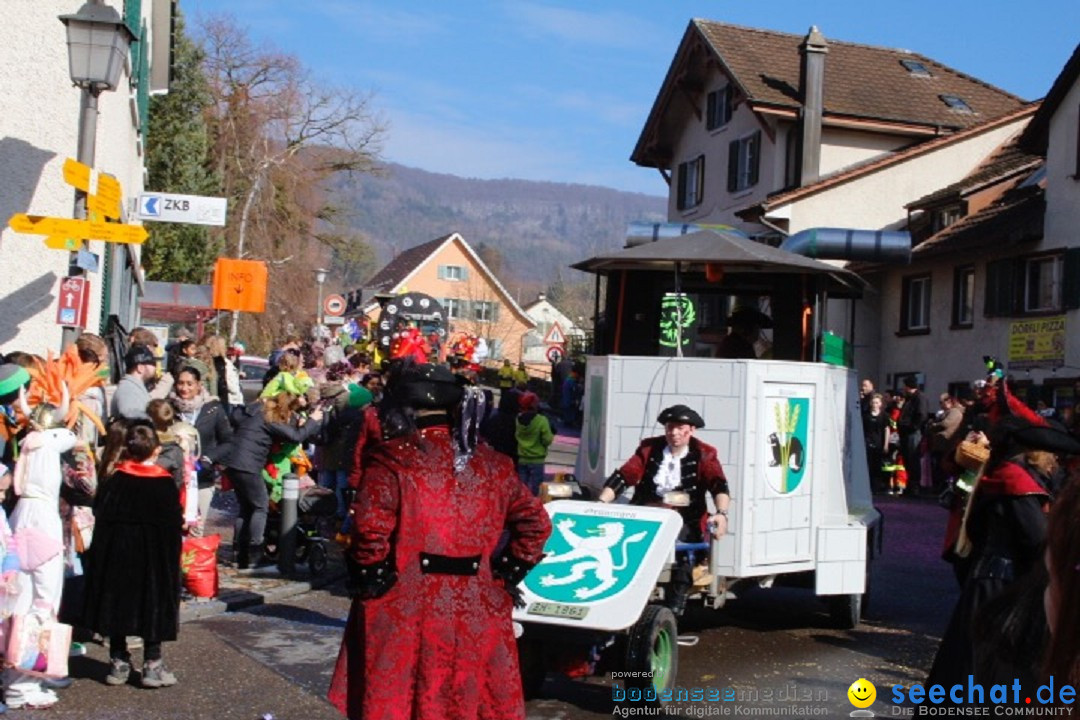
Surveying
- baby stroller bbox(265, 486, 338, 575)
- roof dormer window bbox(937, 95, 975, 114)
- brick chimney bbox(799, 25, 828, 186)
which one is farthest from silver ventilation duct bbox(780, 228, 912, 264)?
roof dormer window bbox(937, 95, 975, 114)

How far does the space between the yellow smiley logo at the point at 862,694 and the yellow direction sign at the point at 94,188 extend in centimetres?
643

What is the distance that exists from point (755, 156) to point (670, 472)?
30.1 m

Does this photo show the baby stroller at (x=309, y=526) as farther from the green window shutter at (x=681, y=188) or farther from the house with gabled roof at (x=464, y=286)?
the house with gabled roof at (x=464, y=286)

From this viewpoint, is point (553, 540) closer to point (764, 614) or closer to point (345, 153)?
point (764, 614)

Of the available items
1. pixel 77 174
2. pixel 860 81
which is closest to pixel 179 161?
pixel 860 81

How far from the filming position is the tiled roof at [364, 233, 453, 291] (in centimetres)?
9000

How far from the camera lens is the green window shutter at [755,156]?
38.4 metres

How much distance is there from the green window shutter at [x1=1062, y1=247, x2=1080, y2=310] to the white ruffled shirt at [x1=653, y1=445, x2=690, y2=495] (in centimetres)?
1874

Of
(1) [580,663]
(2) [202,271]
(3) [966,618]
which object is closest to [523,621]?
(1) [580,663]

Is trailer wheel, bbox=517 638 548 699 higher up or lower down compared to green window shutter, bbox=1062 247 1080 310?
lower down

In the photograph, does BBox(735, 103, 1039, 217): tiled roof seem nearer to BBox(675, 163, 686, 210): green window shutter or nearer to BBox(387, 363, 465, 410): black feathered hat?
BBox(675, 163, 686, 210): green window shutter

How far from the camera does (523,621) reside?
7.73m

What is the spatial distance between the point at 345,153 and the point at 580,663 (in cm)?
4683

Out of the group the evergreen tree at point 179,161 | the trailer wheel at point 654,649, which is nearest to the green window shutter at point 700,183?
the evergreen tree at point 179,161
